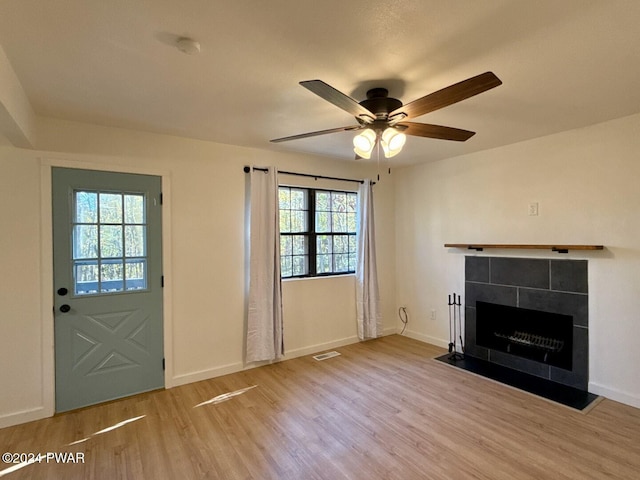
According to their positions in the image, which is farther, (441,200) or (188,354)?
(441,200)

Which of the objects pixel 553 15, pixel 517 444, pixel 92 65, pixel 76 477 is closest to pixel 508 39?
pixel 553 15

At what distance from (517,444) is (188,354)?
2920 mm

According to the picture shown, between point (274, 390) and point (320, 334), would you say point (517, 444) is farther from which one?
point (320, 334)

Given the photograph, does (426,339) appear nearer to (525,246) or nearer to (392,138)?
(525,246)

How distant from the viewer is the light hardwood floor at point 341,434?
2.07 metres

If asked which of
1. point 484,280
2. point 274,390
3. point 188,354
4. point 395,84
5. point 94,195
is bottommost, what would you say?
point 274,390

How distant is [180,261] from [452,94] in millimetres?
2800

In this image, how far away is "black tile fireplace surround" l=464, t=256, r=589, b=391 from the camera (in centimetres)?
315

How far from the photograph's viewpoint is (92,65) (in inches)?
75.5

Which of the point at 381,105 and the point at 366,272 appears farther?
the point at 366,272

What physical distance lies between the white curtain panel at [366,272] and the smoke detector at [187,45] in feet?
10.1

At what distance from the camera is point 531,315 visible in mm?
3584

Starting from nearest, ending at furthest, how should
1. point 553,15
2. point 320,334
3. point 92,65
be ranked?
point 553,15 < point 92,65 < point 320,334

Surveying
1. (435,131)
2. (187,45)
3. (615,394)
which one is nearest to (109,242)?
(187,45)
